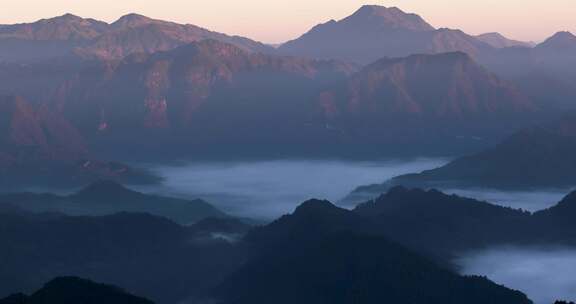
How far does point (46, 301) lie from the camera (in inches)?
6334

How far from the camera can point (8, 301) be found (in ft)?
515

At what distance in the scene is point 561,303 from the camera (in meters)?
170

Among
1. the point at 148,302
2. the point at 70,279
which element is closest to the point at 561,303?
the point at 148,302

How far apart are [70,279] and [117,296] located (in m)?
10.2

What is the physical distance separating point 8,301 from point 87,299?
10295mm

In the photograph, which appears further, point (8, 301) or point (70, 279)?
point (70, 279)

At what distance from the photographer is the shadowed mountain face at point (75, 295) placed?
16012 cm

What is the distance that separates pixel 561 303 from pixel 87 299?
63.7 metres

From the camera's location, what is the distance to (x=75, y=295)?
164 metres

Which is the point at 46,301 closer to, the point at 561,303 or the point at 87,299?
the point at 87,299

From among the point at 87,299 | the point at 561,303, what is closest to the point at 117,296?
the point at 87,299

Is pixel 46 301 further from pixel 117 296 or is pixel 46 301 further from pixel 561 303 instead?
pixel 561 303

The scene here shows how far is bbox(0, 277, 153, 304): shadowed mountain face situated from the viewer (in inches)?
6304

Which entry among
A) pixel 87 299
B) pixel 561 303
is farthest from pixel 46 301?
pixel 561 303
